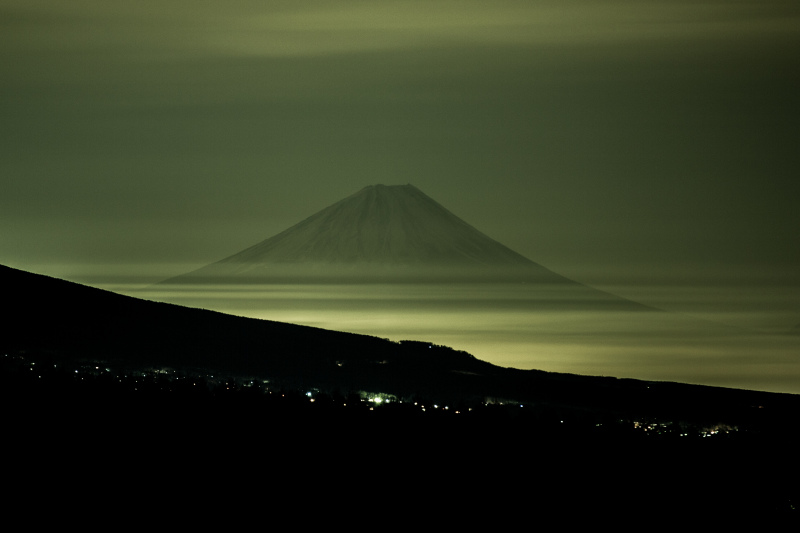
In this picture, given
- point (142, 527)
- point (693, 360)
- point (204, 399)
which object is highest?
point (693, 360)

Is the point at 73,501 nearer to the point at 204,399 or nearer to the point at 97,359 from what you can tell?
the point at 204,399

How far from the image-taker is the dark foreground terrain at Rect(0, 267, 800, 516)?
39.4 m

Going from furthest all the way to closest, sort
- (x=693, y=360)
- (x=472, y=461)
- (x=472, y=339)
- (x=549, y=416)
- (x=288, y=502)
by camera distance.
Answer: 1. (x=472, y=339)
2. (x=693, y=360)
3. (x=549, y=416)
4. (x=472, y=461)
5. (x=288, y=502)

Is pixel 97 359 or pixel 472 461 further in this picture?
pixel 97 359

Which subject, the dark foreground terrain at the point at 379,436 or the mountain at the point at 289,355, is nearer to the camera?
the dark foreground terrain at the point at 379,436

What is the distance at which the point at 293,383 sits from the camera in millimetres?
85375

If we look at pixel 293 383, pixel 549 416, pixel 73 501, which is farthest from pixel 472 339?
pixel 73 501

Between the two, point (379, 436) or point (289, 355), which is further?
point (289, 355)

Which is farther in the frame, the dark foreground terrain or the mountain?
the mountain

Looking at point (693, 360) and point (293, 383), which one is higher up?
point (693, 360)

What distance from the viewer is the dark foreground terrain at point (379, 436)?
129ft

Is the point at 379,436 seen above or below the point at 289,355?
below

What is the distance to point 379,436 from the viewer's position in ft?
170

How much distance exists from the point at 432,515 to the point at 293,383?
156 feet
